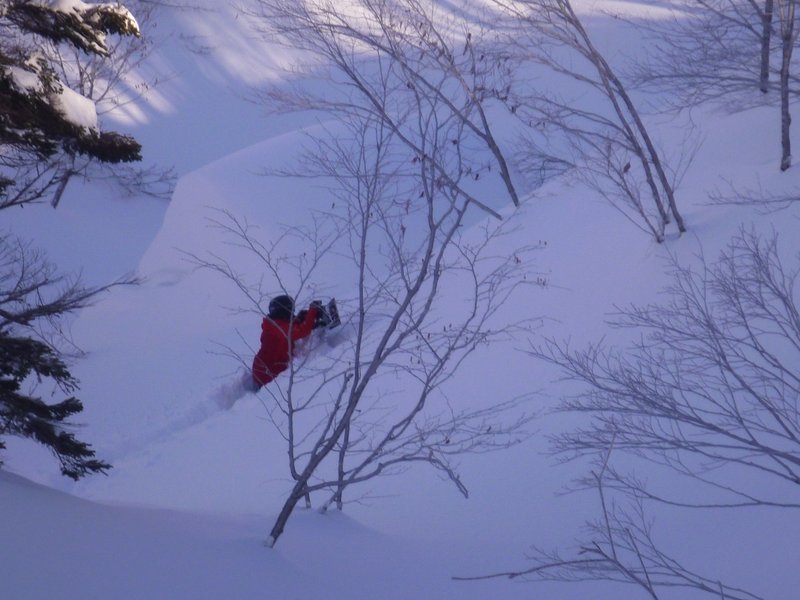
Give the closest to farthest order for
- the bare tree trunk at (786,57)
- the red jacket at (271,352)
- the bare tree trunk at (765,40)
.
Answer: the bare tree trunk at (786,57) → the red jacket at (271,352) → the bare tree trunk at (765,40)

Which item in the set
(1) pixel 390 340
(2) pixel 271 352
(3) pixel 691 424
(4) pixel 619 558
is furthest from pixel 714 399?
(2) pixel 271 352

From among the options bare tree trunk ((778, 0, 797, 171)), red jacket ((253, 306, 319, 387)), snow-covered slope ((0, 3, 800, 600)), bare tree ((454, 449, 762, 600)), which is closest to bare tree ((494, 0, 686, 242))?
snow-covered slope ((0, 3, 800, 600))

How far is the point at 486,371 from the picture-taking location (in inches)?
330

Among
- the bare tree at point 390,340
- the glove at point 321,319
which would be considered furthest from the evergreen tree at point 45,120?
the glove at point 321,319

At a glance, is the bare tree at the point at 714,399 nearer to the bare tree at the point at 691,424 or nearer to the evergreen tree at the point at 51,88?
the bare tree at the point at 691,424

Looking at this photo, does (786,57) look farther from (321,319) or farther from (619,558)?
(619,558)

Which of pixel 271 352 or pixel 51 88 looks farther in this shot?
pixel 271 352

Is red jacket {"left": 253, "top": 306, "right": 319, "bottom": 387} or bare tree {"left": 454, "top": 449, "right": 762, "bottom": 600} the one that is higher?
red jacket {"left": 253, "top": 306, "right": 319, "bottom": 387}

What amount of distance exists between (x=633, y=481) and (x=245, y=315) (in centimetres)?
662

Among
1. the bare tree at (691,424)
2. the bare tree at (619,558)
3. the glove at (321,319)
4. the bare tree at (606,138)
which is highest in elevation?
the bare tree at (606,138)

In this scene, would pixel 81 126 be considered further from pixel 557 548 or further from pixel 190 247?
pixel 190 247

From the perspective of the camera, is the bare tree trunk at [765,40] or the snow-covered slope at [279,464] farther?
the bare tree trunk at [765,40]

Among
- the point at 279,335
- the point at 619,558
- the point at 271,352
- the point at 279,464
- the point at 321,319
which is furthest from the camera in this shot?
the point at 271,352

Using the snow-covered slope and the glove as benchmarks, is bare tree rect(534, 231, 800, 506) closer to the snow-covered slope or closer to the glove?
the snow-covered slope
